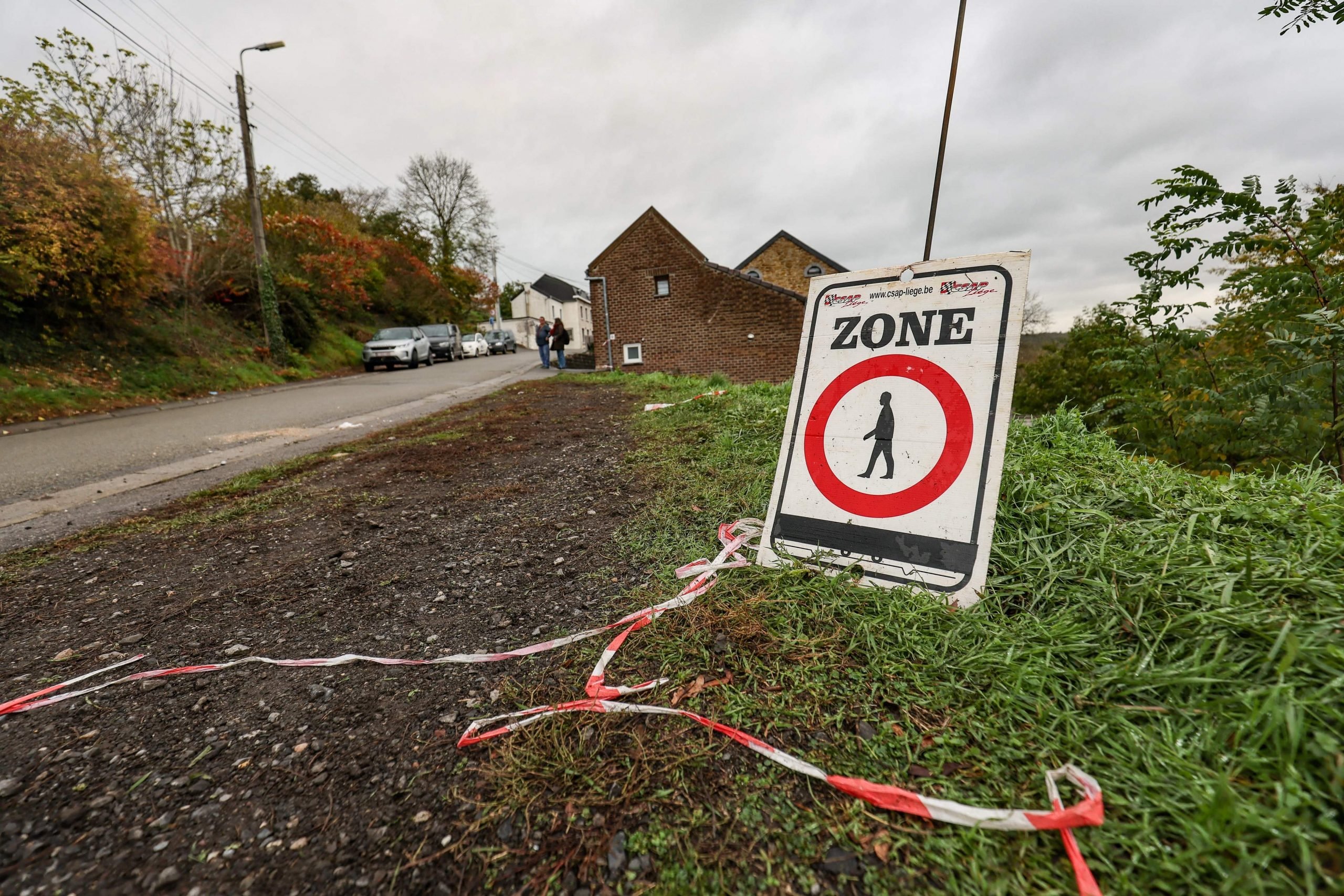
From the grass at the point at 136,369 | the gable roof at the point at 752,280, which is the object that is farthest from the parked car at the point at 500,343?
the gable roof at the point at 752,280

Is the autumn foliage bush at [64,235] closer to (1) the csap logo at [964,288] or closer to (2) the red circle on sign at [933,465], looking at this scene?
(2) the red circle on sign at [933,465]

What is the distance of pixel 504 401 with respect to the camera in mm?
9422

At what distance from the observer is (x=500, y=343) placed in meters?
36.1

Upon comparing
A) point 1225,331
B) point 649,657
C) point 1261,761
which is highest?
point 1225,331

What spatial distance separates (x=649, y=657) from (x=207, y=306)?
1912 centimetres

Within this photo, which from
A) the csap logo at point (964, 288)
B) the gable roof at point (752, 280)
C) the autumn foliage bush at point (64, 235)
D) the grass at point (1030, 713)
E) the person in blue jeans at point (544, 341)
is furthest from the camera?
the person in blue jeans at point (544, 341)

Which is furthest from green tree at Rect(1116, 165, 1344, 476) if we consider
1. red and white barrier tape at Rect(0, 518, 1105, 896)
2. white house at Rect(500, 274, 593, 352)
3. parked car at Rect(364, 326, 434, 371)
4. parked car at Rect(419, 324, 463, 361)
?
white house at Rect(500, 274, 593, 352)

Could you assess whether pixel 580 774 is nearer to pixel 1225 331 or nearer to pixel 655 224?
pixel 1225 331

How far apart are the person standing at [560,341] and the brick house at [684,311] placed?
147 cm

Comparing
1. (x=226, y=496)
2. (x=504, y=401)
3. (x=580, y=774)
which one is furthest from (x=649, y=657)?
(x=504, y=401)

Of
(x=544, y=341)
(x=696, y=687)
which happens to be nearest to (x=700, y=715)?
(x=696, y=687)

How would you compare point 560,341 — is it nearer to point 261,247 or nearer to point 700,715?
point 261,247

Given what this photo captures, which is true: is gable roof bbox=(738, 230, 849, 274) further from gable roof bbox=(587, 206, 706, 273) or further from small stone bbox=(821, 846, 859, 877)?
small stone bbox=(821, 846, 859, 877)

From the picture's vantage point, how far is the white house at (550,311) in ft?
184
